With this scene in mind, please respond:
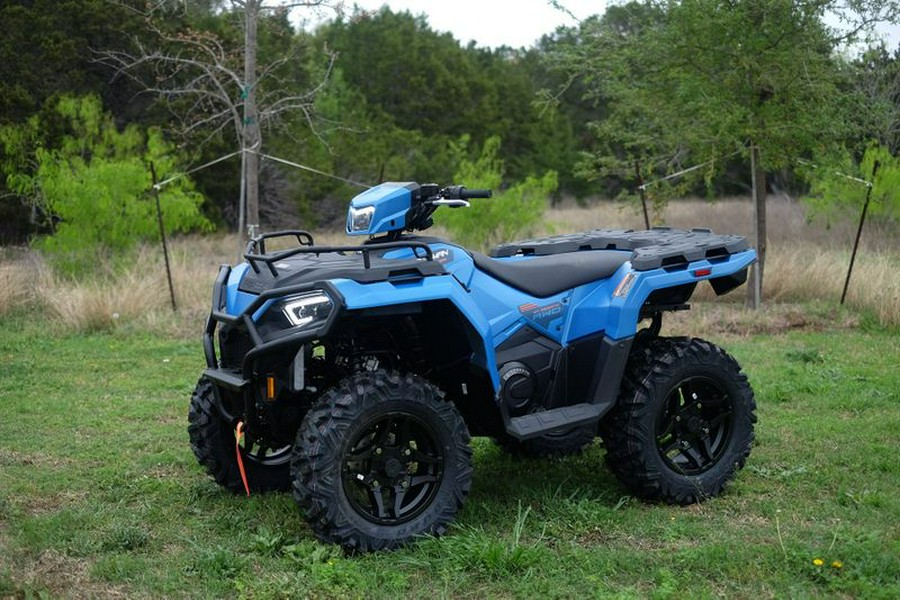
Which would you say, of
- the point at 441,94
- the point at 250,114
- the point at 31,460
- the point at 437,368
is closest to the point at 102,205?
the point at 250,114

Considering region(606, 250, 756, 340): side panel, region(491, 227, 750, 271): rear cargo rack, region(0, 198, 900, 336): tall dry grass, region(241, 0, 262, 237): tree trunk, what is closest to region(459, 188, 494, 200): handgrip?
region(491, 227, 750, 271): rear cargo rack

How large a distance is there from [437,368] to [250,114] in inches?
370

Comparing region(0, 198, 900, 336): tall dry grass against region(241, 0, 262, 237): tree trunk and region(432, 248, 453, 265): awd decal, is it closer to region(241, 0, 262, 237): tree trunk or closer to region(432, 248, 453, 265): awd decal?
region(241, 0, 262, 237): tree trunk

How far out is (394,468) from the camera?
4656 mm

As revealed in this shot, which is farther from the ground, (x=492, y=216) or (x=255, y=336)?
(x=255, y=336)

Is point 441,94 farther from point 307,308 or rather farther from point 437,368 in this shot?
point 307,308

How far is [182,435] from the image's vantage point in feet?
22.5

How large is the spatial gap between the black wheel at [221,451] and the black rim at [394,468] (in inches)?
33.3

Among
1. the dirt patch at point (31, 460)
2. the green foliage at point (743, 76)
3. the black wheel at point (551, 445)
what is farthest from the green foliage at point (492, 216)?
the dirt patch at point (31, 460)

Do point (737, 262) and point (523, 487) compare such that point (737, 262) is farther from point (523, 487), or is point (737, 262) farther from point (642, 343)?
point (523, 487)

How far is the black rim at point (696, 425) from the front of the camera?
17.9 ft

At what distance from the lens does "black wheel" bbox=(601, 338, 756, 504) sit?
5.27 metres

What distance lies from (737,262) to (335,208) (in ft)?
63.9

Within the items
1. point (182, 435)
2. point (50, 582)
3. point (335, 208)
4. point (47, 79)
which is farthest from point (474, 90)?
point (50, 582)
